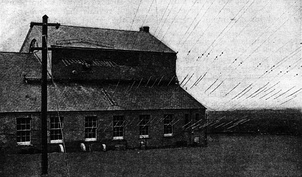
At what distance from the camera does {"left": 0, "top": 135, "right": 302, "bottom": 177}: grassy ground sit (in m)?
17.7

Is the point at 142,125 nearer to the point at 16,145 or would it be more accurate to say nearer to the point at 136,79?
the point at 136,79

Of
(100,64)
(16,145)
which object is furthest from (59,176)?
(100,64)

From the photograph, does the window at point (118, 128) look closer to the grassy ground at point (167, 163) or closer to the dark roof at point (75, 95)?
the dark roof at point (75, 95)

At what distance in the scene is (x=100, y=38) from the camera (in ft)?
106

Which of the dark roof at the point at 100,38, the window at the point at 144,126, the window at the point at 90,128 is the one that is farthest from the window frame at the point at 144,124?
the dark roof at the point at 100,38

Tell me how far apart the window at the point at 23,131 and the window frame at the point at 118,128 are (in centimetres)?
624

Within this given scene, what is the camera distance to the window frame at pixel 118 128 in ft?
92.1

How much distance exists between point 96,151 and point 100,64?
798 cm

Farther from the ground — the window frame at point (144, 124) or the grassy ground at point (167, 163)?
the window frame at point (144, 124)

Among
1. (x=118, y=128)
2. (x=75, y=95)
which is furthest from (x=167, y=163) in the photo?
(x=75, y=95)

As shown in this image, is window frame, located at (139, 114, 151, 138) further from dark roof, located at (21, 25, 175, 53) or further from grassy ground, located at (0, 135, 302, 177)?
dark roof, located at (21, 25, 175, 53)

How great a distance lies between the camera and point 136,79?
106ft

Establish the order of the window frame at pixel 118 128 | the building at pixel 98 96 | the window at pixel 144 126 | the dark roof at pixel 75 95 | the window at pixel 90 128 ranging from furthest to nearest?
the window at pixel 144 126
the window frame at pixel 118 128
the window at pixel 90 128
the dark roof at pixel 75 95
the building at pixel 98 96

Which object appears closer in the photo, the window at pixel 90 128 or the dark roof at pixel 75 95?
the dark roof at pixel 75 95
